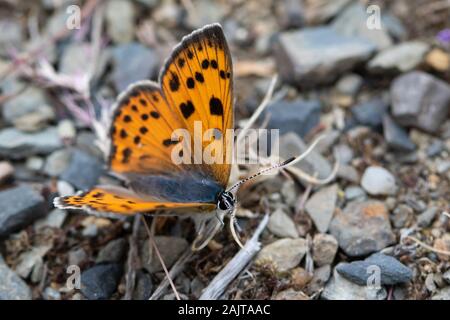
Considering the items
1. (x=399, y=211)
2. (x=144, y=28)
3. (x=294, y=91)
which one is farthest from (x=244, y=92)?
(x=399, y=211)

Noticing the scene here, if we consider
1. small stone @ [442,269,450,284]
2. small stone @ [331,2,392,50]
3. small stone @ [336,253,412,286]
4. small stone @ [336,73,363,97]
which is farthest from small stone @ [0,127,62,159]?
small stone @ [442,269,450,284]

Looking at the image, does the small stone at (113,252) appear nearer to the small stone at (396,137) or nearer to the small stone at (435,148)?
the small stone at (396,137)

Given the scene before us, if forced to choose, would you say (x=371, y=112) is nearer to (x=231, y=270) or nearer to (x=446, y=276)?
(x=446, y=276)

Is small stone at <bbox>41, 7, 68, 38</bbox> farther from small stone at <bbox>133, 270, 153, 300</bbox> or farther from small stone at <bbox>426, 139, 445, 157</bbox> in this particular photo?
small stone at <bbox>426, 139, 445, 157</bbox>

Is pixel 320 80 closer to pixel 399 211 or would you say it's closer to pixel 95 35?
pixel 399 211
